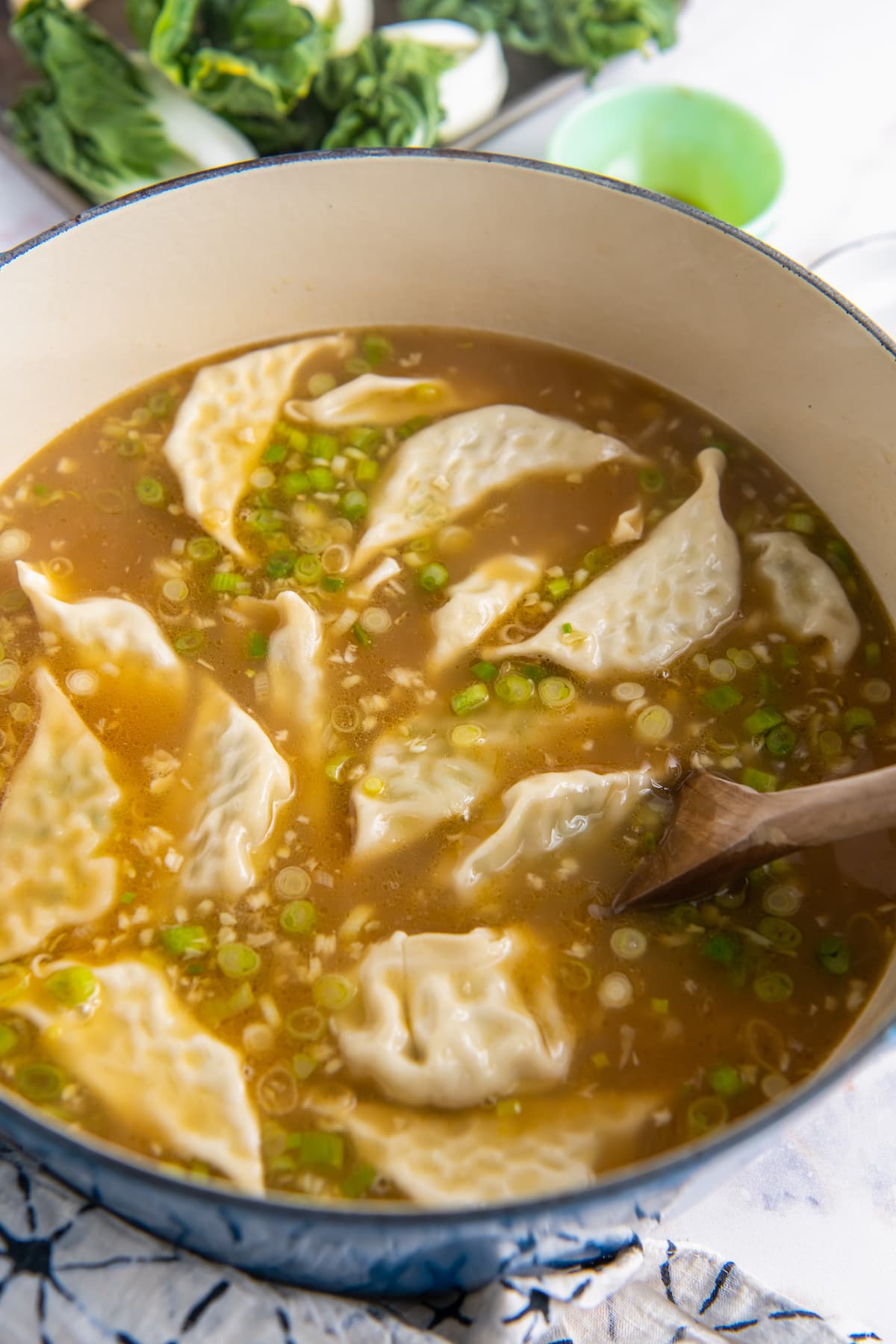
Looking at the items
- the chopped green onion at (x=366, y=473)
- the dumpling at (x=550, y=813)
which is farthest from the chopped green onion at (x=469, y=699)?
the chopped green onion at (x=366, y=473)

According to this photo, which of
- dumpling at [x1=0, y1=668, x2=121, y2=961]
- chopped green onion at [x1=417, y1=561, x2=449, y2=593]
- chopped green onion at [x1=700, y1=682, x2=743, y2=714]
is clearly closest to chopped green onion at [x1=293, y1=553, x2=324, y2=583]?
chopped green onion at [x1=417, y1=561, x2=449, y2=593]

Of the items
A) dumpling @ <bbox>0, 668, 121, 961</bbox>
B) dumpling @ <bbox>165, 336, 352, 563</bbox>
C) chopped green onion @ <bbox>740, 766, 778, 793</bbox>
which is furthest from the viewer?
dumpling @ <bbox>165, 336, 352, 563</bbox>

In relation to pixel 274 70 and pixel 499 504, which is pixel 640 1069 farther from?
pixel 274 70

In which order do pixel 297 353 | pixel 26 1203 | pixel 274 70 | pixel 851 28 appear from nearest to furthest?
1. pixel 26 1203
2. pixel 297 353
3. pixel 274 70
4. pixel 851 28

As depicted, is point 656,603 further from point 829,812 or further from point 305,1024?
point 305,1024

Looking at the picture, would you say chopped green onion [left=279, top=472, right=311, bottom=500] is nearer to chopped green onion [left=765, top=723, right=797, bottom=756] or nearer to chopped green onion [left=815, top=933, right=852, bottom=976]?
chopped green onion [left=765, top=723, right=797, bottom=756]

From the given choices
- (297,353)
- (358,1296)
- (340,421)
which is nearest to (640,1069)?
(358,1296)

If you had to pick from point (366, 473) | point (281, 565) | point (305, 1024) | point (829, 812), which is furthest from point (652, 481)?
point (305, 1024)
